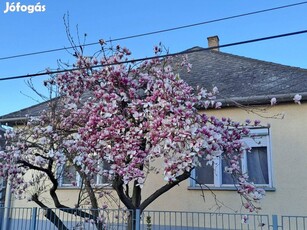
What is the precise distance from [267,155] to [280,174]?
24.3 inches

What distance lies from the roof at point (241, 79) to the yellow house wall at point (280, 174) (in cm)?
37

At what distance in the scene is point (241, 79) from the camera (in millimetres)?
10359

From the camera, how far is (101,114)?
251 inches

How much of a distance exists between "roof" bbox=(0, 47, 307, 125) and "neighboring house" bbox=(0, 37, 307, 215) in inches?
1.0

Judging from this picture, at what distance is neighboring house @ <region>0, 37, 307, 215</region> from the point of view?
324 inches

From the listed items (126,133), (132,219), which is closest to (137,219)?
(132,219)

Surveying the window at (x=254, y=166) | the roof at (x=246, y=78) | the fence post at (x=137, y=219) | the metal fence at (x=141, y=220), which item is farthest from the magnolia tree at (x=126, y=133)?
the roof at (x=246, y=78)

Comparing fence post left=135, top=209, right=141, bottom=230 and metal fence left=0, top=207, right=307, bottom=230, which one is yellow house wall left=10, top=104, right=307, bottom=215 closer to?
metal fence left=0, top=207, right=307, bottom=230

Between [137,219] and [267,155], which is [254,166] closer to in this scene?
[267,155]

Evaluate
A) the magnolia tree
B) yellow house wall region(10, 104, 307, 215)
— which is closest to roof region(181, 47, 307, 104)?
yellow house wall region(10, 104, 307, 215)

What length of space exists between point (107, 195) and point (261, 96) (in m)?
5.20

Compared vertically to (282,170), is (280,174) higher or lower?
lower

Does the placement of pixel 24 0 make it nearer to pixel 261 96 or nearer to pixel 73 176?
pixel 73 176

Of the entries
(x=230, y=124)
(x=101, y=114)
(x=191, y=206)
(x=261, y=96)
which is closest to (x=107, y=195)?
(x=191, y=206)
